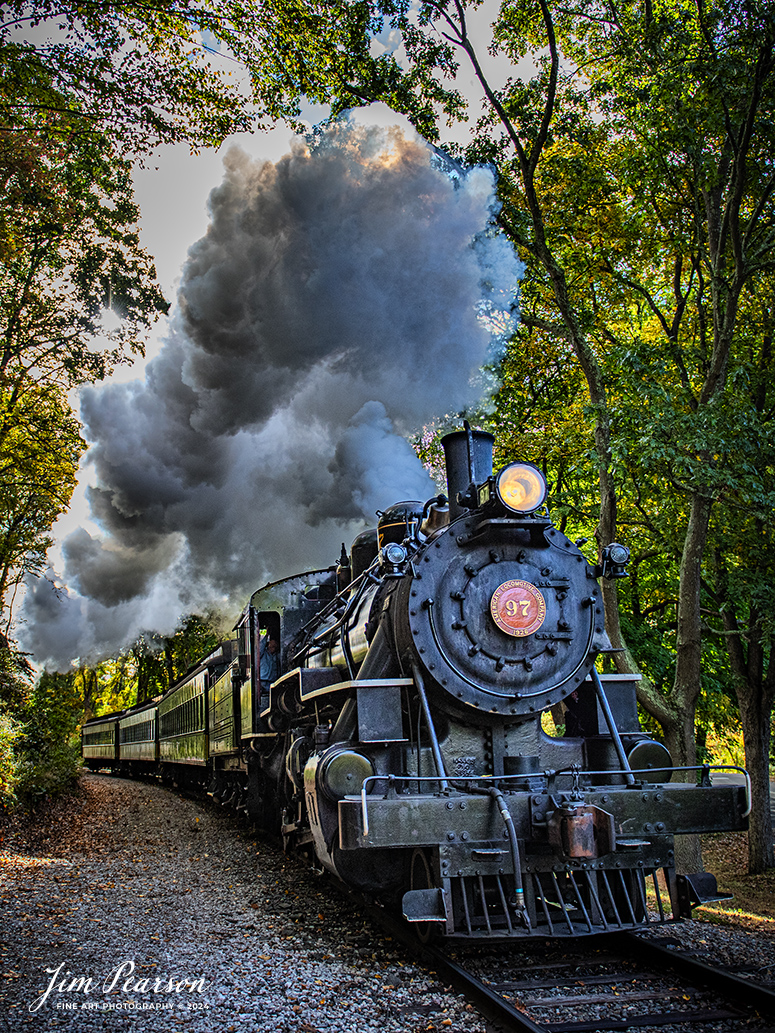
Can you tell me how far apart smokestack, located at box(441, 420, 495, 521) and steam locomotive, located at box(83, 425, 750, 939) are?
1cm

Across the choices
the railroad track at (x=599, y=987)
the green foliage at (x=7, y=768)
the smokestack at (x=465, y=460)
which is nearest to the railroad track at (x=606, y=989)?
the railroad track at (x=599, y=987)

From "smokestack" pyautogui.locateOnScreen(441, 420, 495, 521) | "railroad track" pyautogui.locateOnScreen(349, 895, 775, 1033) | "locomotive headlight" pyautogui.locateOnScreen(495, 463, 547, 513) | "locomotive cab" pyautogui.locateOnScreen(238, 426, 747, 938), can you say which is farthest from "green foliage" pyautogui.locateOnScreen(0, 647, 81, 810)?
"locomotive headlight" pyautogui.locateOnScreen(495, 463, 547, 513)

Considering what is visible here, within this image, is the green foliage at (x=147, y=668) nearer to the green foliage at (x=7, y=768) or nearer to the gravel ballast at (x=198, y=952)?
the green foliage at (x=7, y=768)

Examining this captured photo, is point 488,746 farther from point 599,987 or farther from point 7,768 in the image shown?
→ point 7,768

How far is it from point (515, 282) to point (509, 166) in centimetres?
155

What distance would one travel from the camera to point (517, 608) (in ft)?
17.3

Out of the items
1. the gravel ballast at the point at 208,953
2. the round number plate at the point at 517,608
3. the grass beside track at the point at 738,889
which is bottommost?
the grass beside track at the point at 738,889

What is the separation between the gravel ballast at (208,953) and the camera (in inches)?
149

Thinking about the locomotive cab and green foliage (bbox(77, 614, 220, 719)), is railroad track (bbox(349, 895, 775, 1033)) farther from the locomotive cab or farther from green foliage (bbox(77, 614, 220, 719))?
green foliage (bbox(77, 614, 220, 719))

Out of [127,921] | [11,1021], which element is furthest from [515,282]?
[11,1021]

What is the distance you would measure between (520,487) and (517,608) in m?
0.81

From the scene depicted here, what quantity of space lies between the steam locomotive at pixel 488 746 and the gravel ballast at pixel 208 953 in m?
0.41

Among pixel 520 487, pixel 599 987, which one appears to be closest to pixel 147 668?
pixel 520 487

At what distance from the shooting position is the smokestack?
580 cm
